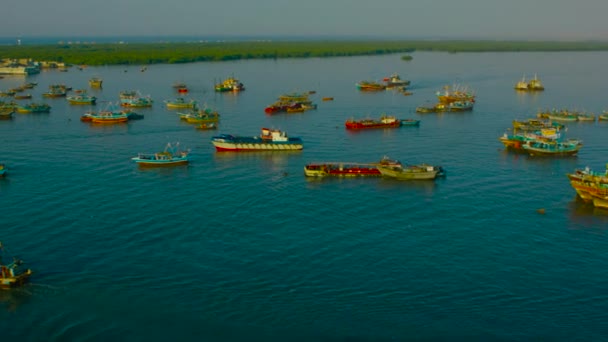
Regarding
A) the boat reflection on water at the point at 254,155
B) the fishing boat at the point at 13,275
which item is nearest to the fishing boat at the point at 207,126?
the boat reflection on water at the point at 254,155

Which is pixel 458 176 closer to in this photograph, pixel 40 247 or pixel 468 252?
pixel 468 252

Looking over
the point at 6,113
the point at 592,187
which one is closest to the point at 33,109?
the point at 6,113

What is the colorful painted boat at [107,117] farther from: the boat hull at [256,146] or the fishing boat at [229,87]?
the fishing boat at [229,87]

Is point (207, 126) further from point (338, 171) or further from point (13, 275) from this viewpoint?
point (13, 275)

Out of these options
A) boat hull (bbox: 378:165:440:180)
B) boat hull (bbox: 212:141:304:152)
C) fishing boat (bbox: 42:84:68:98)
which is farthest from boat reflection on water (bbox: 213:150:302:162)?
fishing boat (bbox: 42:84:68:98)

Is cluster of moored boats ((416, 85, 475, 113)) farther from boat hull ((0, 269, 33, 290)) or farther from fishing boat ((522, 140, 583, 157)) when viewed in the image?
boat hull ((0, 269, 33, 290))
